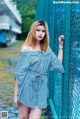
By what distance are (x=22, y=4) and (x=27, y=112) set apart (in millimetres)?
46742

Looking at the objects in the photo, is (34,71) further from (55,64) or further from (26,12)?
(26,12)

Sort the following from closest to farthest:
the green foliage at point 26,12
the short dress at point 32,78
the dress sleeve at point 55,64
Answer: the short dress at point 32,78, the dress sleeve at point 55,64, the green foliage at point 26,12

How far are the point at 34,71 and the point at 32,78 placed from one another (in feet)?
0.24

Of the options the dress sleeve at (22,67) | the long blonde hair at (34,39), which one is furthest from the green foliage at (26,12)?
the dress sleeve at (22,67)

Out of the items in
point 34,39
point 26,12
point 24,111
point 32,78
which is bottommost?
point 24,111

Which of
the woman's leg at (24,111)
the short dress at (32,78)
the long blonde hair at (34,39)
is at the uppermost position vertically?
the long blonde hair at (34,39)

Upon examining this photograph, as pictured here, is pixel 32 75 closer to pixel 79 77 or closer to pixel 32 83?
pixel 32 83

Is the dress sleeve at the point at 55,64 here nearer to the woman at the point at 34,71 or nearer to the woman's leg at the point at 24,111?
the woman at the point at 34,71

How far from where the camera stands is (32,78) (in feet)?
13.3

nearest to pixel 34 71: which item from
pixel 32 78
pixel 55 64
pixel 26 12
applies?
pixel 32 78

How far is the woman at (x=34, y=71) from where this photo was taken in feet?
13.3

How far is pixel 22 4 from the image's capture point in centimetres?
5038

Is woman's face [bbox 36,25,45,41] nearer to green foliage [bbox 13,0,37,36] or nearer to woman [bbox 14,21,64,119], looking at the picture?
woman [bbox 14,21,64,119]

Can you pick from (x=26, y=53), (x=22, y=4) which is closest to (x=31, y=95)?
(x=26, y=53)
